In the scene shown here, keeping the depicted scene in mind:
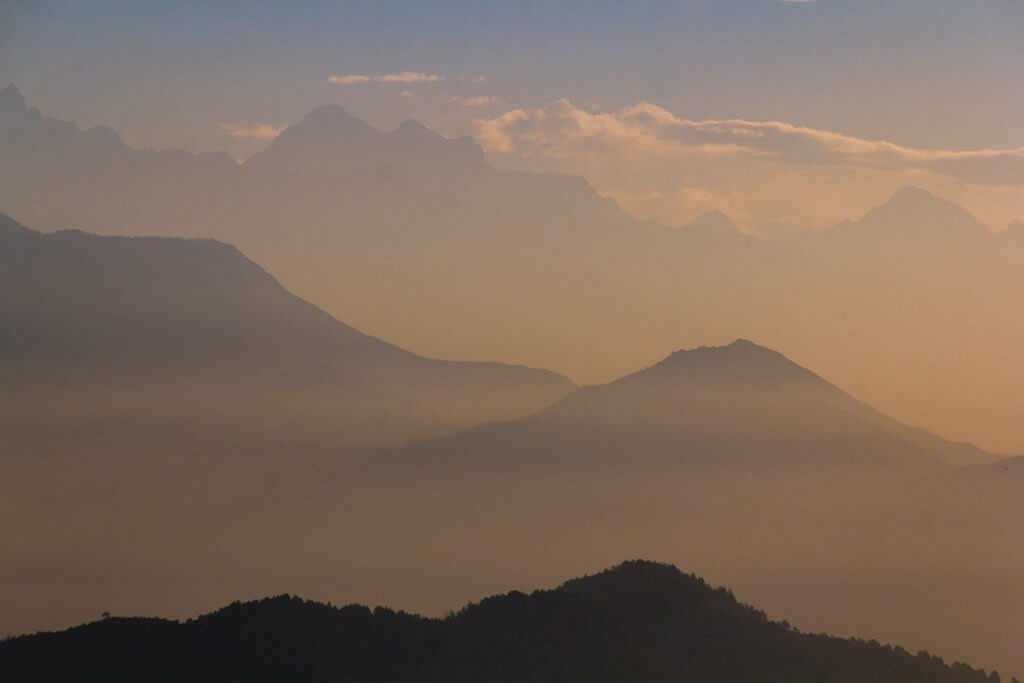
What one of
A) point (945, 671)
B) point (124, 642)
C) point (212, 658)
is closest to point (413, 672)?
point (212, 658)

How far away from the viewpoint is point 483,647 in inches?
4589

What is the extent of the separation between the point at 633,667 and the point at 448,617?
Result: 18.3 m

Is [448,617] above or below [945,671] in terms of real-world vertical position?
above

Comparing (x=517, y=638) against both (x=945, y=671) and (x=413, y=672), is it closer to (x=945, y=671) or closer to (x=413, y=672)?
(x=413, y=672)

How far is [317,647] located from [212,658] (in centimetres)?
915

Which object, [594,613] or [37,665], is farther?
[594,613]

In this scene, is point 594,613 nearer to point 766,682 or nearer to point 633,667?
point 633,667

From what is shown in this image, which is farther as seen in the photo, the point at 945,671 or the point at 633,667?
the point at 945,671

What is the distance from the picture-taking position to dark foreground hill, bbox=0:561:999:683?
111m

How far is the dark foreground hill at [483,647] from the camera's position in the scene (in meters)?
111

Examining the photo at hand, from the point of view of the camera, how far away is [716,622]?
4919 inches

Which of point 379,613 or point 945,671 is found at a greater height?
point 379,613

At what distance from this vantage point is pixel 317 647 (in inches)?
4532

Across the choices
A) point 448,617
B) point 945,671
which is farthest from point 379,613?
point 945,671
